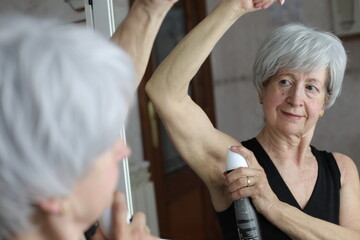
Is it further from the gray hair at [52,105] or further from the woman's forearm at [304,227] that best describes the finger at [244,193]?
the gray hair at [52,105]

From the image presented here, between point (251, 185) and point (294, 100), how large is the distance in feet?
0.56

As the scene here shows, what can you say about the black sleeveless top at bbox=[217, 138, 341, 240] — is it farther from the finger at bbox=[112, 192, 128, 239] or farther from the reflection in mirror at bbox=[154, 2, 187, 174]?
the finger at bbox=[112, 192, 128, 239]

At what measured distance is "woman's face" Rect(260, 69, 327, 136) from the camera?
790mm

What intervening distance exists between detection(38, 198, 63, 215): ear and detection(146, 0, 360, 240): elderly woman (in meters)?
0.42

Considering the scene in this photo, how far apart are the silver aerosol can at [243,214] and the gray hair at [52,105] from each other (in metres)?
0.42

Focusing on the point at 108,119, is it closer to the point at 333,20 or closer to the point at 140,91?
the point at 333,20

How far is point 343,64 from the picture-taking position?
78 centimetres

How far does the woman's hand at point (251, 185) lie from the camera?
78 centimetres

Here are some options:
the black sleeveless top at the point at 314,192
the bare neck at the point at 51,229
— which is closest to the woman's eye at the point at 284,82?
the black sleeveless top at the point at 314,192

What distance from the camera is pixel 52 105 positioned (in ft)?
1.19

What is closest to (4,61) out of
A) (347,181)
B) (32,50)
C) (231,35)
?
(32,50)

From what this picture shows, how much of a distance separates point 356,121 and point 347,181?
120 millimetres

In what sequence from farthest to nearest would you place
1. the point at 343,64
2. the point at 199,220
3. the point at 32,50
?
the point at 199,220 < the point at 343,64 < the point at 32,50

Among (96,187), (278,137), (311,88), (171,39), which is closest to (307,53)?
(311,88)
